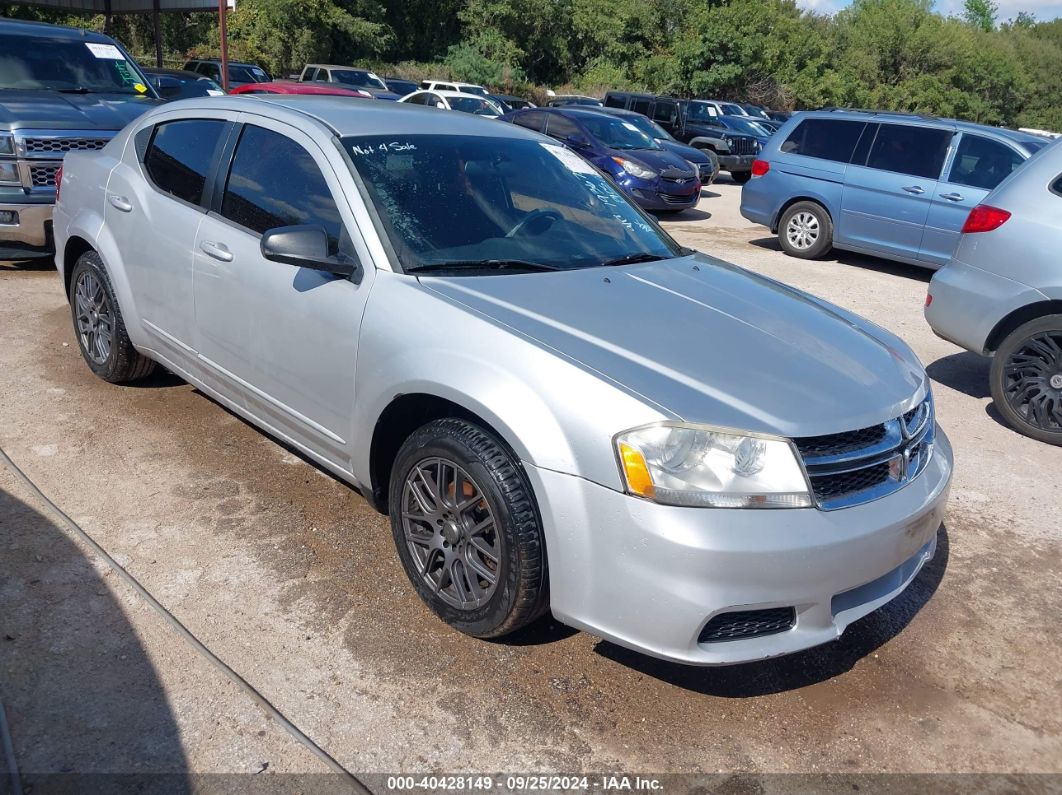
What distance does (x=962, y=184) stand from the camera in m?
9.70

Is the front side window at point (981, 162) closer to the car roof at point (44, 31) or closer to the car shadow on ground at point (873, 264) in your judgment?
the car shadow on ground at point (873, 264)

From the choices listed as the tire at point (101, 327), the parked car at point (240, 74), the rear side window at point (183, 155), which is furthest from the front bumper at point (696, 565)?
the parked car at point (240, 74)

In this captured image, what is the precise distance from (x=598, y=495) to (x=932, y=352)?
581 cm

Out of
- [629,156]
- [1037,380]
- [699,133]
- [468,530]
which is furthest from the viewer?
[699,133]

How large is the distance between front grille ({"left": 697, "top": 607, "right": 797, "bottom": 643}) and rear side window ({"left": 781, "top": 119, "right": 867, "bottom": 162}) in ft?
30.0

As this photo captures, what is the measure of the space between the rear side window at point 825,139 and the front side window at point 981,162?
1.23m

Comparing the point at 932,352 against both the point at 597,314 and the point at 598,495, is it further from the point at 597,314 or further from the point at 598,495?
the point at 598,495

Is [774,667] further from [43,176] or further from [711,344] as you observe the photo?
[43,176]

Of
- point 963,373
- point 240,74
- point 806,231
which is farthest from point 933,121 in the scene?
point 240,74

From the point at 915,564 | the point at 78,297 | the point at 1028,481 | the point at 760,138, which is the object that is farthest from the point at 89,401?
the point at 760,138

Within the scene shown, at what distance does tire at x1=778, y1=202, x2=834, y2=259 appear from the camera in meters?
11.0

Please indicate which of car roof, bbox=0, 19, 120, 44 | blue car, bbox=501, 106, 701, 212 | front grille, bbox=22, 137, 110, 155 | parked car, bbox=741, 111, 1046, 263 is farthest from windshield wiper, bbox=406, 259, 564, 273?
blue car, bbox=501, 106, 701, 212

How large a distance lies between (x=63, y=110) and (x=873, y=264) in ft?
30.4

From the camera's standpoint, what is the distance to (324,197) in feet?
11.9
